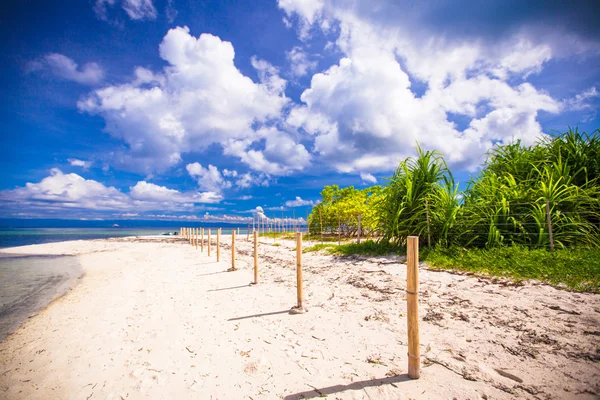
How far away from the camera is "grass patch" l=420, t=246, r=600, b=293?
14.9ft

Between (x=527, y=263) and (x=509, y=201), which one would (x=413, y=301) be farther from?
(x=509, y=201)

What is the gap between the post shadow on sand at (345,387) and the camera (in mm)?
2453

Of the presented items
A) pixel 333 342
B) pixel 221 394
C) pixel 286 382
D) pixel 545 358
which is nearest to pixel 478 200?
pixel 545 358

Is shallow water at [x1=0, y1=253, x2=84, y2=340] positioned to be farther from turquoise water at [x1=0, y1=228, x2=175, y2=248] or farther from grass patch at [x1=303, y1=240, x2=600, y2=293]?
turquoise water at [x1=0, y1=228, x2=175, y2=248]

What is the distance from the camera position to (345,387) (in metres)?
2.53

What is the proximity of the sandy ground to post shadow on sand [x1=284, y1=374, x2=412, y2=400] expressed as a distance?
0.01 meters

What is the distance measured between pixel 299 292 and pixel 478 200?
6473 millimetres

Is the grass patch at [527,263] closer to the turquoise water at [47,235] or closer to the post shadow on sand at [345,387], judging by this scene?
the post shadow on sand at [345,387]

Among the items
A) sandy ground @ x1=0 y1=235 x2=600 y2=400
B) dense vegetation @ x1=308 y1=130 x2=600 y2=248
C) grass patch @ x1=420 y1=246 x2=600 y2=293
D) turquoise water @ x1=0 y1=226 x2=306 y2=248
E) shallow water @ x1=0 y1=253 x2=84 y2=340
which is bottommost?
turquoise water @ x1=0 y1=226 x2=306 y2=248

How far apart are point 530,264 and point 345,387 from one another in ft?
16.5

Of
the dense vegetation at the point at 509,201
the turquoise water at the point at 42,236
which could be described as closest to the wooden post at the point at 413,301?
the dense vegetation at the point at 509,201

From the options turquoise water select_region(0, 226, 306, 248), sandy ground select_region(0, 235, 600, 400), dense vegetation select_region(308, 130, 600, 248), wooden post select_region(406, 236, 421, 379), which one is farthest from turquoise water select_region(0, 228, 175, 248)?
wooden post select_region(406, 236, 421, 379)

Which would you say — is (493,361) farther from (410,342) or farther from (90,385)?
(90,385)

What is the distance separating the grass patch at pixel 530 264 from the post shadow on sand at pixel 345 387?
3848 millimetres
